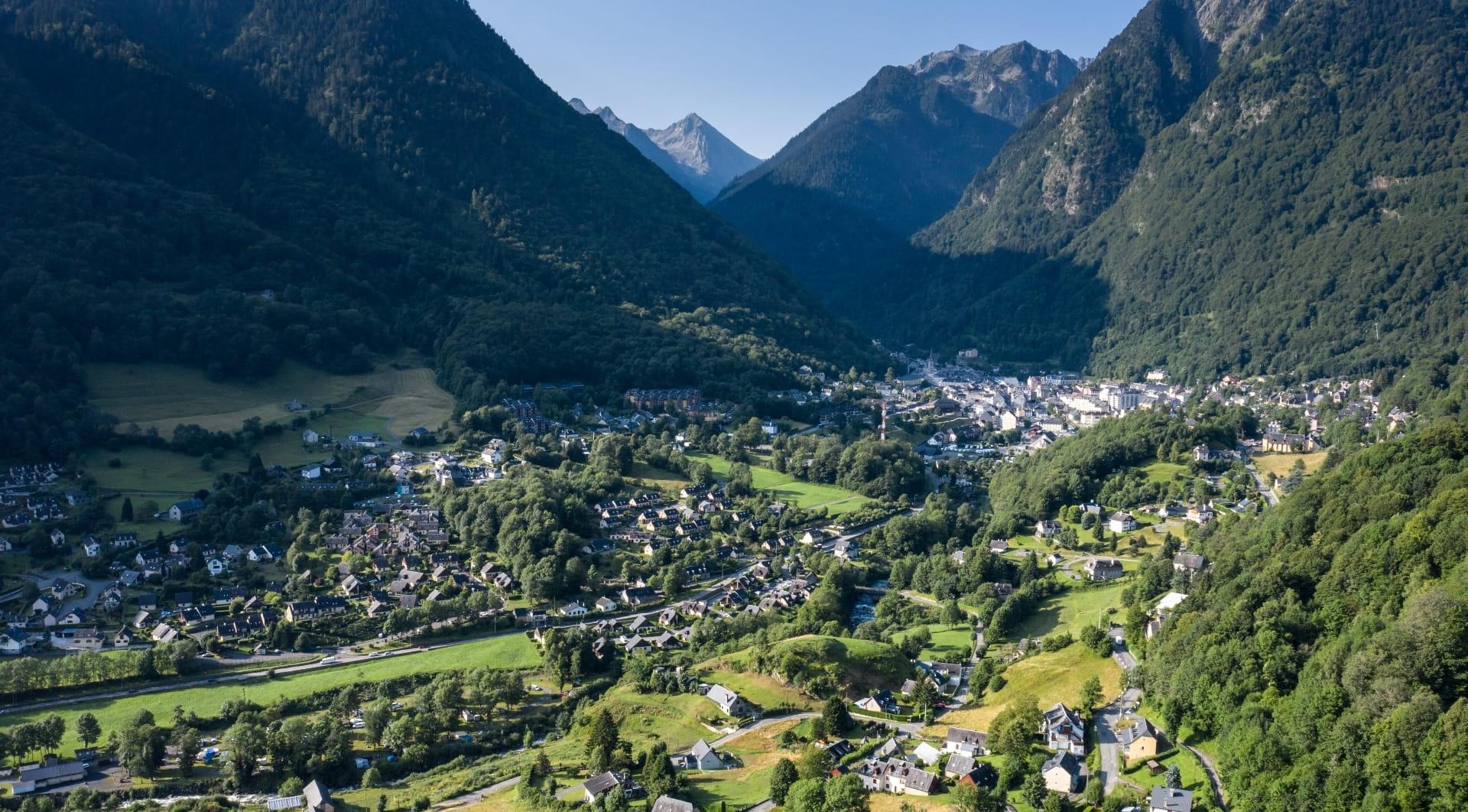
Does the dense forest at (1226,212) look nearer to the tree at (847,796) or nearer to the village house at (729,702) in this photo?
the village house at (729,702)

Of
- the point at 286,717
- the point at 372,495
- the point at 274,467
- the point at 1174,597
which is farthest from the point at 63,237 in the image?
the point at 1174,597

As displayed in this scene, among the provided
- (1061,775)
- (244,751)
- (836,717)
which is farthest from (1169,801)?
(244,751)

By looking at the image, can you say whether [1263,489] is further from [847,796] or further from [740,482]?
[847,796]

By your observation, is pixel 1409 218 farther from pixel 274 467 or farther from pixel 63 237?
pixel 63 237

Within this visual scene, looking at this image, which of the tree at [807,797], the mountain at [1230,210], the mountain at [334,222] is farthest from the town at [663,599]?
the mountain at [1230,210]

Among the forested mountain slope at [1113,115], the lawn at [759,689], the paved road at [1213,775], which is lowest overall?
the lawn at [759,689]

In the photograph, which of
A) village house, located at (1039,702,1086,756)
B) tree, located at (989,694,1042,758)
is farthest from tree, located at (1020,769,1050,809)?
village house, located at (1039,702,1086,756)
